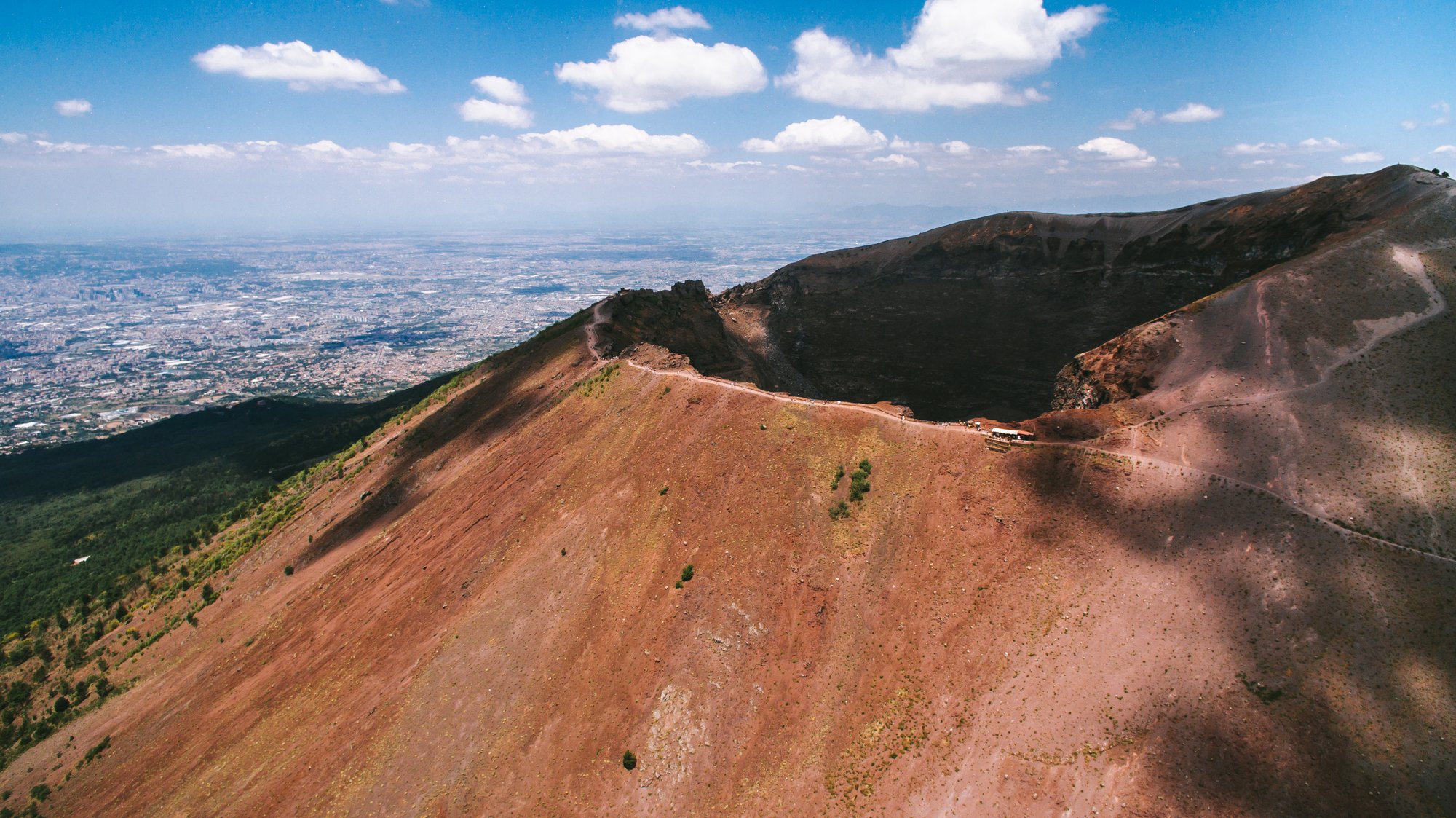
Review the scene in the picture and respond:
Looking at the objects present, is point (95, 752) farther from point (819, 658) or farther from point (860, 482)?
point (860, 482)

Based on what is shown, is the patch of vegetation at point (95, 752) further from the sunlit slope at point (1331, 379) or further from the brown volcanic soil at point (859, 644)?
the sunlit slope at point (1331, 379)

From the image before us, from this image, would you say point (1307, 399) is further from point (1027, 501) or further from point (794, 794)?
point (794, 794)

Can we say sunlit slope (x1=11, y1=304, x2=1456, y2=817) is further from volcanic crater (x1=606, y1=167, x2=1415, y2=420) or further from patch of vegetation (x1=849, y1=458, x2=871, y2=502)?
volcanic crater (x1=606, y1=167, x2=1415, y2=420)

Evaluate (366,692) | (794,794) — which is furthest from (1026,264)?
(366,692)

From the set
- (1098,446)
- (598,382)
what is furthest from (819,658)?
(598,382)

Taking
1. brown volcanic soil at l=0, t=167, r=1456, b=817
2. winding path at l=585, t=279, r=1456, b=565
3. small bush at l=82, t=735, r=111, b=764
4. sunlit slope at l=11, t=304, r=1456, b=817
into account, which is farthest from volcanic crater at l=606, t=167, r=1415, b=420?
small bush at l=82, t=735, r=111, b=764

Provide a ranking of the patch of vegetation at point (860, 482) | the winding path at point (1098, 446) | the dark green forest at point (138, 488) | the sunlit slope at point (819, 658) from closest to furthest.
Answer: the sunlit slope at point (819, 658), the winding path at point (1098, 446), the patch of vegetation at point (860, 482), the dark green forest at point (138, 488)

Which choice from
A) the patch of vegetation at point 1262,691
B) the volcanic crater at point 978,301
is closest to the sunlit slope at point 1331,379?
the volcanic crater at point 978,301
